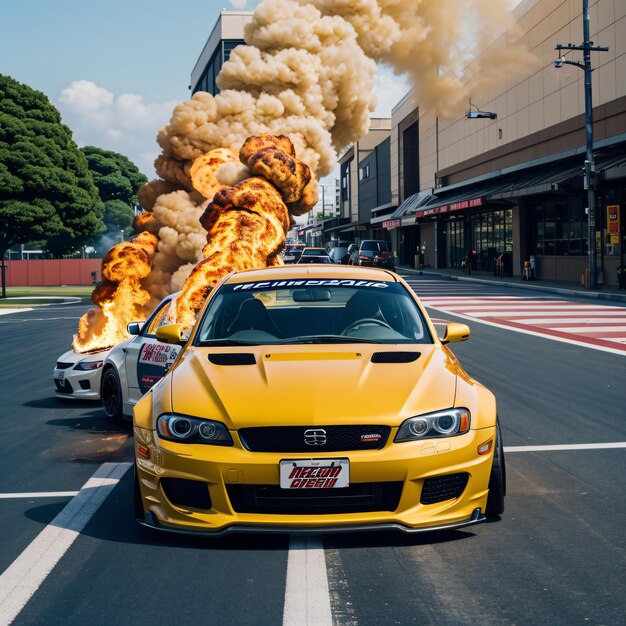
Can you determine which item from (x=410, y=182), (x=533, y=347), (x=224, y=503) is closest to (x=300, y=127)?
(x=533, y=347)

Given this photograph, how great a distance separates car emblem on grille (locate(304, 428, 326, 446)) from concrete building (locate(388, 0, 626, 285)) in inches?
1013

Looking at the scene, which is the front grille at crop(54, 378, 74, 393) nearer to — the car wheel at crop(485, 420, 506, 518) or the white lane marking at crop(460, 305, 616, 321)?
the car wheel at crop(485, 420, 506, 518)

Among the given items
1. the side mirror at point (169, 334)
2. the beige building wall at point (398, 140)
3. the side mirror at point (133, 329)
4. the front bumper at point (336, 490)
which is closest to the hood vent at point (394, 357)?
the front bumper at point (336, 490)

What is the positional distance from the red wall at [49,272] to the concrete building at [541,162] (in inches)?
870

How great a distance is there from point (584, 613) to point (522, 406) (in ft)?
19.0

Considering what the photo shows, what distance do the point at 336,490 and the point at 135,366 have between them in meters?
4.34

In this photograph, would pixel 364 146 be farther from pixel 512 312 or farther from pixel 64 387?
pixel 64 387

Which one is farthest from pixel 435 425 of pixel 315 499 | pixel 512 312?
pixel 512 312

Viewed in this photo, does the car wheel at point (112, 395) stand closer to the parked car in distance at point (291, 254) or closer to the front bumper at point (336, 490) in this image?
the front bumper at point (336, 490)

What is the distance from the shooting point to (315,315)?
21.9 feet

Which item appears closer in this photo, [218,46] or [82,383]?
[82,383]

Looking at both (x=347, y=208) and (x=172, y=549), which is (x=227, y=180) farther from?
(x=347, y=208)

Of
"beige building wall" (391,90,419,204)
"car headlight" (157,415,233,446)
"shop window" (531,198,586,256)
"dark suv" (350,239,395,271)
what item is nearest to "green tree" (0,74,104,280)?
"dark suv" (350,239,395,271)

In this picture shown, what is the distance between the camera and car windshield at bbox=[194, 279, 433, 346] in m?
5.91
